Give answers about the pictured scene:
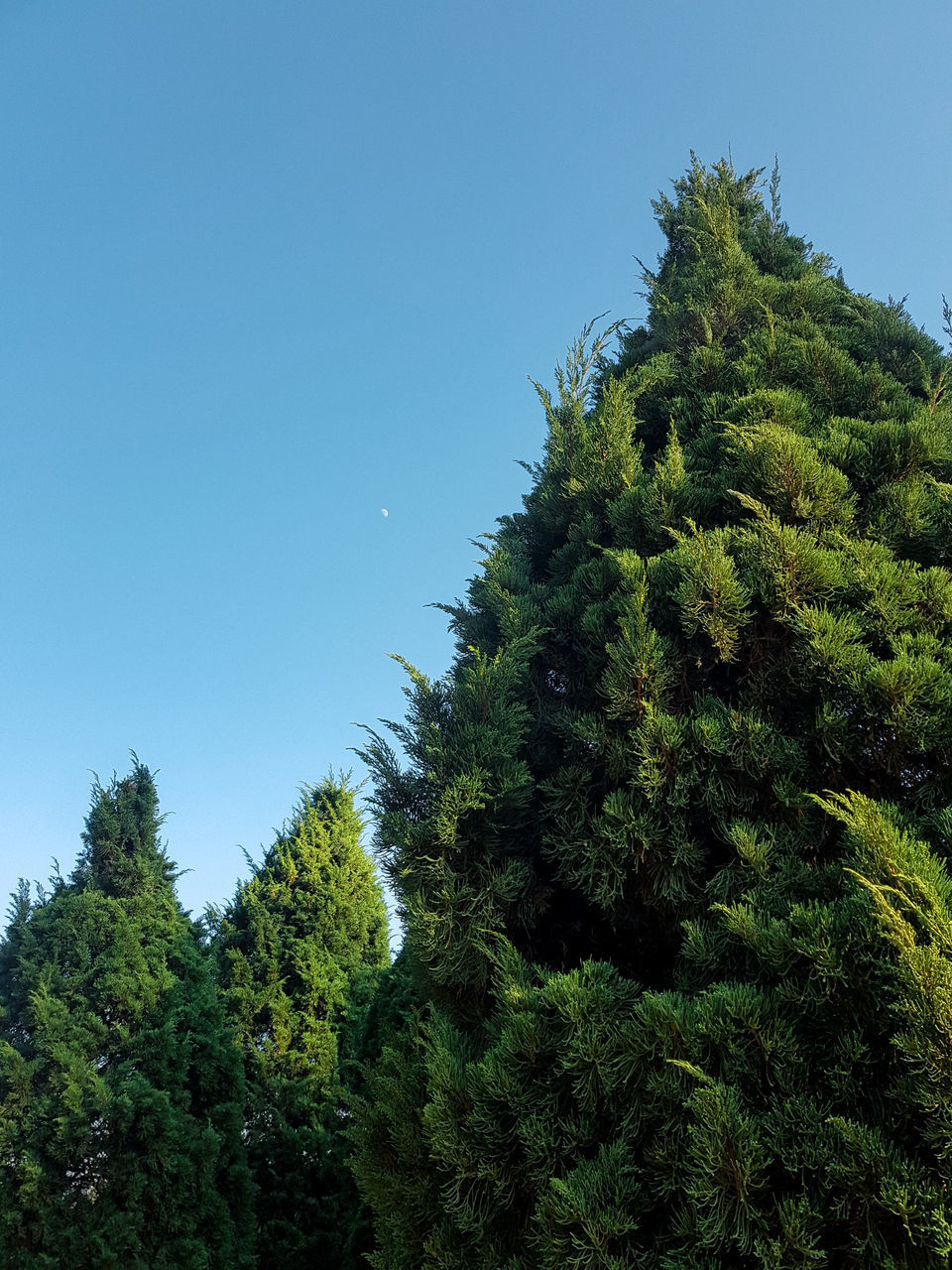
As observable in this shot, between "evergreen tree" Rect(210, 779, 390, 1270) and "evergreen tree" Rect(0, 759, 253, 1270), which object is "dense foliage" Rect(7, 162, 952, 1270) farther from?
"evergreen tree" Rect(210, 779, 390, 1270)

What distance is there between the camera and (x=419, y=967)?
4355 millimetres

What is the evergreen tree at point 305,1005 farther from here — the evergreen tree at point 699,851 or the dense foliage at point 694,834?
the evergreen tree at point 699,851

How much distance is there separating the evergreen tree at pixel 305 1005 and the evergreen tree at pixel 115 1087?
5.84 ft

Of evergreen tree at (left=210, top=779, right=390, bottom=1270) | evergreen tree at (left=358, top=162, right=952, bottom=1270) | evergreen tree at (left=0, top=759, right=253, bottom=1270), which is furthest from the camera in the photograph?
evergreen tree at (left=210, top=779, right=390, bottom=1270)

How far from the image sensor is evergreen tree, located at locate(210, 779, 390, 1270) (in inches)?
411

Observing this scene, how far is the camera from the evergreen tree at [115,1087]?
7648 mm

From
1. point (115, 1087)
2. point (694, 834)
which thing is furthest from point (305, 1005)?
point (694, 834)

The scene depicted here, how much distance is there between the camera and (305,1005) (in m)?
12.2

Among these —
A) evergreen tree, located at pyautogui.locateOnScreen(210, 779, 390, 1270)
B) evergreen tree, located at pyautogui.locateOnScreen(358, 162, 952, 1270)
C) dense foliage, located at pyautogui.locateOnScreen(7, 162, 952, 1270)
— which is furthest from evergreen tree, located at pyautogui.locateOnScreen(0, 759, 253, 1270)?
evergreen tree, located at pyautogui.locateOnScreen(358, 162, 952, 1270)

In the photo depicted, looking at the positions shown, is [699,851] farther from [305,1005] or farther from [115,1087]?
[305,1005]

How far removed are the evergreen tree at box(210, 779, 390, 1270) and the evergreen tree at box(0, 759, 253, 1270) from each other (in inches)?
70.0

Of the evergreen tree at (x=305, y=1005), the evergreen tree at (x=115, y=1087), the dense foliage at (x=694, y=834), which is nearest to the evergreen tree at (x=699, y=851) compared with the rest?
the dense foliage at (x=694, y=834)

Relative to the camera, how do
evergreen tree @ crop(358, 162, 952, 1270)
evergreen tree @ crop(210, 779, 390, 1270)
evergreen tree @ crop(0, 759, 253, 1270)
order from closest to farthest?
evergreen tree @ crop(358, 162, 952, 1270), evergreen tree @ crop(0, 759, 253, 1270), evergreen tree @ crop(210, 779, 390, 1270)

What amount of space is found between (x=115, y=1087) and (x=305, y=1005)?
414 cm
